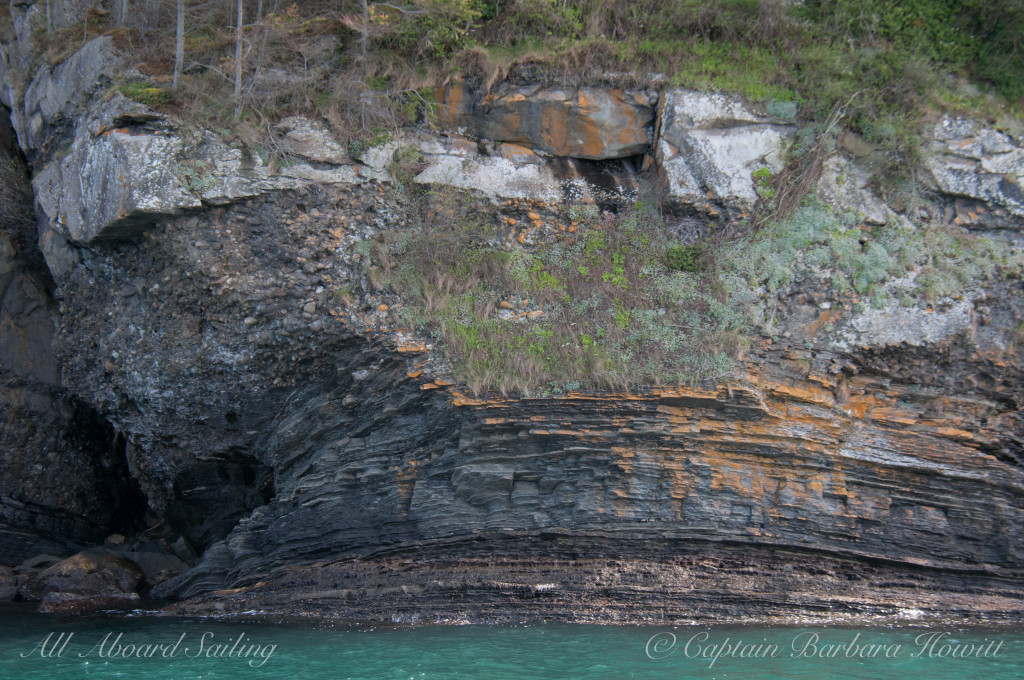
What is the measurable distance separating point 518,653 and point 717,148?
23.7 feet

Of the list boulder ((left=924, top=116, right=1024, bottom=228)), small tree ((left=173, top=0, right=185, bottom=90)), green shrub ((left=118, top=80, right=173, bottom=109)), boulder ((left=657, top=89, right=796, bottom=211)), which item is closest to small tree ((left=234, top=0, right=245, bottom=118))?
small tree ((left=173, top=0, right=185, bottom=90))

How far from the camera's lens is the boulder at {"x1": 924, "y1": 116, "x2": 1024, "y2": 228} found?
9.72m

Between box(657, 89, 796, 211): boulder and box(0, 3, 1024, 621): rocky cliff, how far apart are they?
4 cm

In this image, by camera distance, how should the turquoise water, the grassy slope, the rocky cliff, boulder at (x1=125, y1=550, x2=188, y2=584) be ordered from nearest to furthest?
the turquoise water
the rocky cliff
the grassy slope
boulder at (x1=125, y1=550, x2=188, y2=584)

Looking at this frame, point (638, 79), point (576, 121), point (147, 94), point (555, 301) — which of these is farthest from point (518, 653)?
point (147, 94)

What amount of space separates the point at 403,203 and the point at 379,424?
133 inches

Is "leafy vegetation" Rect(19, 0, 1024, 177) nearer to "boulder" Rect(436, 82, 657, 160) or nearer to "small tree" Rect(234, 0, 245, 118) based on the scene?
"small tree" Rect(234, 0, 245, 118)

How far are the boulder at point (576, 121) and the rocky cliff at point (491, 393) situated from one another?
0.04m

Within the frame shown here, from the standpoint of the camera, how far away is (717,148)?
33.9 feet

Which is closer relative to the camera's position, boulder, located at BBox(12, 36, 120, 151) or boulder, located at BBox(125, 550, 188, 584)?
boulder, located at BBox(125, 550, 188, 584)

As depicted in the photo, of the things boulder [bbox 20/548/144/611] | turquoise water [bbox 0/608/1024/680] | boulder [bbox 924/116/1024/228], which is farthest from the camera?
boulder [bbox 20/548/144/611]

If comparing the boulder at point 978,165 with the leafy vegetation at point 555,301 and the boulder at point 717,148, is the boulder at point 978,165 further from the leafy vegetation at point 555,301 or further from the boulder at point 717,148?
the leafy vegetation at point 555,301

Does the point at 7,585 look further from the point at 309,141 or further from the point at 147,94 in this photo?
the point at 309,141

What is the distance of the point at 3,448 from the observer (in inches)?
456
